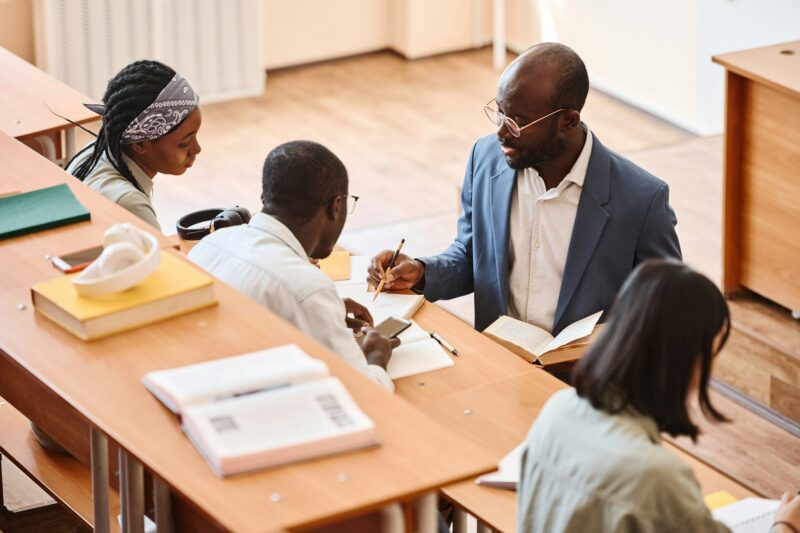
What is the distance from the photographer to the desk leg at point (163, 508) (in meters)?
2.39

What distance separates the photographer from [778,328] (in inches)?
200

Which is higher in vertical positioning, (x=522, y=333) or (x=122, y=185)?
(x=122, y=185)

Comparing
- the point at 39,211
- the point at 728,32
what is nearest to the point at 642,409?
the point at 39,211

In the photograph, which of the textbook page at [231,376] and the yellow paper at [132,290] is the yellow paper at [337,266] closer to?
the yellow paper at [132,290]

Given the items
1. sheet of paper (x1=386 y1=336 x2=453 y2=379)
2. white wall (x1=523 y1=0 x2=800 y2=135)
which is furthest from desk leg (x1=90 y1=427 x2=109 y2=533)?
white wall (x1=523 y1=0 x2=800 y2=135)

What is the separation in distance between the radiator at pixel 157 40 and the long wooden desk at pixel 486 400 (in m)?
4.33

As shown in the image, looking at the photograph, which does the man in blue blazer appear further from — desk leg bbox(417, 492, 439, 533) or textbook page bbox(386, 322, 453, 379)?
desk leg bbox(417, 492, 439, 533)

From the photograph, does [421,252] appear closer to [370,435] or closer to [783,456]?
[783,456]

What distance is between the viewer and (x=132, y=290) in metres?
2.45

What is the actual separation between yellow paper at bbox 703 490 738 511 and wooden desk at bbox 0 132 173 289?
124cm

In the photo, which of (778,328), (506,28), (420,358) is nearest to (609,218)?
(420,358)

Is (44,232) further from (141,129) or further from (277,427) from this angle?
(277,427)

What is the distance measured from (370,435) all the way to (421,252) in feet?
12.4

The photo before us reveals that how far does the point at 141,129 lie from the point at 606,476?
1.88 metres
